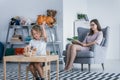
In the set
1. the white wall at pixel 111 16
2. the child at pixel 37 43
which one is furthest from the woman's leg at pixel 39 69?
the white wall at pixel 111 16

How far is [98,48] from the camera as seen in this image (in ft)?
17.9

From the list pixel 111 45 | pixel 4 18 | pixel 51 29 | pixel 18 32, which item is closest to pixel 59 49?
pixel 51 29

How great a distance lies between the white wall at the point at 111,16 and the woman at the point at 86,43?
353 centimetres

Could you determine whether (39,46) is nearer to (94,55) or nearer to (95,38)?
(94,55)

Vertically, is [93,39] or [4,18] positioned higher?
[4,18]

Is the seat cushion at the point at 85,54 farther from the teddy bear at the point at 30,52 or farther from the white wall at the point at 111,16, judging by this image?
the white wall at the point at 111,16

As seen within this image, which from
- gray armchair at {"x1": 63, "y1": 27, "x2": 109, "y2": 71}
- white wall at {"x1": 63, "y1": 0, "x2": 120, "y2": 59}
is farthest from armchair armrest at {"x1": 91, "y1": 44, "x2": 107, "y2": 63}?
white wall at {"x1": 63, "y1": 0, "x2": 120, "y2": 59}

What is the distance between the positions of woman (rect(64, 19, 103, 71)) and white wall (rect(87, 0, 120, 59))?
353 cm

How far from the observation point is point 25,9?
7715 millimetres

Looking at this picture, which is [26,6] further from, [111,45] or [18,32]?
[111,45]

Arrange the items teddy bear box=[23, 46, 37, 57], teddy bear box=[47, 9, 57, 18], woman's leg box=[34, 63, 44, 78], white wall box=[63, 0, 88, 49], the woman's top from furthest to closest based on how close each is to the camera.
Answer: white wall box=[63, 0, 88, 49]
teddy bear box=[47, 9, 57, 18]
the woman's top
woman's leg box=[34, 63, 44, 78]
teddy bear box=[23, 46, 37, 57]

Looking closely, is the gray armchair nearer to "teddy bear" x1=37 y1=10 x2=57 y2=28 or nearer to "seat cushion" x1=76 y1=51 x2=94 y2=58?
"seat cushion" x1=76 y1=51 x2=94 y2=58

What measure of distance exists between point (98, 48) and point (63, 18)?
2.20m

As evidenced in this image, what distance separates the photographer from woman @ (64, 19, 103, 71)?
5387 mm
